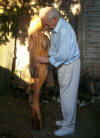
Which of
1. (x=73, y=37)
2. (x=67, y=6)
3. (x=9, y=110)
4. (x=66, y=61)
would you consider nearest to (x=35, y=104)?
(x=66, y=61)

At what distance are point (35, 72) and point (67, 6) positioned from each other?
12.6 ft

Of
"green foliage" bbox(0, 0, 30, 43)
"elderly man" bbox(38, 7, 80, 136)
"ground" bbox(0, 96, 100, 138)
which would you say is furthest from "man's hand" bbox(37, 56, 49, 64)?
"green foliage" bbox(0, 0, 30, 43)

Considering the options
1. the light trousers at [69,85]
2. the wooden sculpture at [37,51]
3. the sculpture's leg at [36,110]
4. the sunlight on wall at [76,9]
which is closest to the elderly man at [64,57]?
the light trousers at [69,85]

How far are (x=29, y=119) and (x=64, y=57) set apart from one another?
202 cm

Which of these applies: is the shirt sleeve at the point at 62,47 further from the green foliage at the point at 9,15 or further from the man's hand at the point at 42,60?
the green foliage at the point at 9,15

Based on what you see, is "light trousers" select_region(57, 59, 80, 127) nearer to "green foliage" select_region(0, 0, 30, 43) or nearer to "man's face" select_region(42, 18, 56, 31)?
"man's face" select_region(42, 18, 56, 31)

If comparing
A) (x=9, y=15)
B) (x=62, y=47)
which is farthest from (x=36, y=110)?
(x=9, y=15)

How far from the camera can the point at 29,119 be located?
5574 millimetres

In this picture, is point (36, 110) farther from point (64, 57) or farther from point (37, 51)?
point (64, 57)

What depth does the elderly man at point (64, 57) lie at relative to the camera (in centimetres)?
406

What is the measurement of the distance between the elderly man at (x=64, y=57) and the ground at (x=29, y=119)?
40cm

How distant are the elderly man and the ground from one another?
0.40 m

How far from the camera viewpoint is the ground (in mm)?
4766

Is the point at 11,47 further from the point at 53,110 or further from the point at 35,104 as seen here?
the point at 35,104
